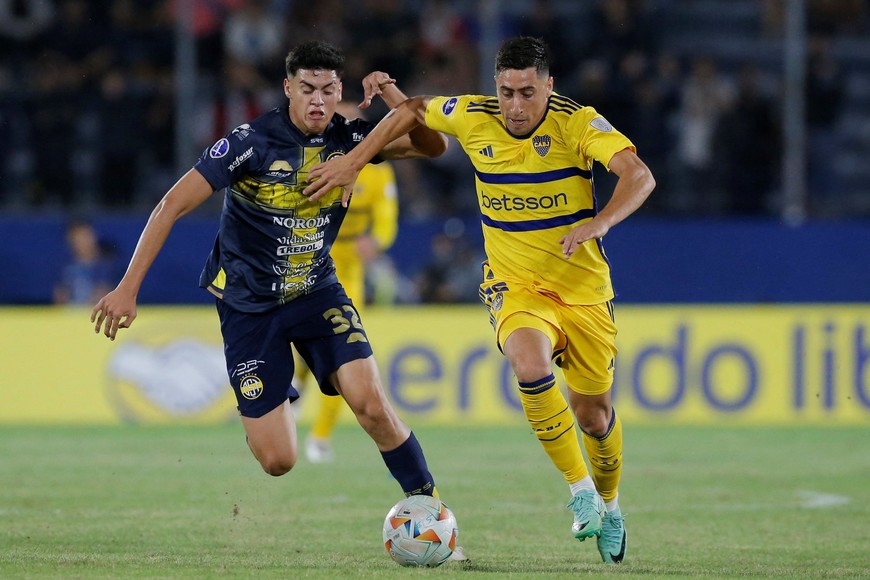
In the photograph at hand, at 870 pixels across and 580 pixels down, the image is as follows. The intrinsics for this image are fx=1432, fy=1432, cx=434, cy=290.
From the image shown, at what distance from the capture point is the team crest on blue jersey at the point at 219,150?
6324 mm

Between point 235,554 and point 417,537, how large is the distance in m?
0.88

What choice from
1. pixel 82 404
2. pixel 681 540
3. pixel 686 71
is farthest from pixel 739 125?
pixel 681 540

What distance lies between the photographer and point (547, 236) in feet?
21.9

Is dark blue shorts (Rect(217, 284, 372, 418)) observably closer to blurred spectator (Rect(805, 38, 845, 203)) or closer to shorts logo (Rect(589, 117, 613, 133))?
shorts logo (Rect(589, 117, 613, 133))

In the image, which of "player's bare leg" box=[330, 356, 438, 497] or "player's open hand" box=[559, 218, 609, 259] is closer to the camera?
"player's open hand" box=[559, 218, 609, 259]

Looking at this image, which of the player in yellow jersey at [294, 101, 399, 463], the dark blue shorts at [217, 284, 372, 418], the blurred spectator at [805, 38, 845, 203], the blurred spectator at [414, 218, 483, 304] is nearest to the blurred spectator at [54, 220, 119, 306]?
the blurred spectator at [414, 218, 483, 304]

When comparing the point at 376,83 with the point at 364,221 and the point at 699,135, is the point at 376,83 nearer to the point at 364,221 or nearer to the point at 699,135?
the point at 364,221

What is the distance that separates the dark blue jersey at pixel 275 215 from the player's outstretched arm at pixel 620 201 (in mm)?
1143

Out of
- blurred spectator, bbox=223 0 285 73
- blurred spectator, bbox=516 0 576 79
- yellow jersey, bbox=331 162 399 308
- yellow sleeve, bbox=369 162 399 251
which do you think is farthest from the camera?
blurred spectator, bbox=516 0 576 79

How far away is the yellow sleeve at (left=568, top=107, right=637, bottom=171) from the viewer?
20.7 ft

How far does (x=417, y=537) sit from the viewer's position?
6.05 metres

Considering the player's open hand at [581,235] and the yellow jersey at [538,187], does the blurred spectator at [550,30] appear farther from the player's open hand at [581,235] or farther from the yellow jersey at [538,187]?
the player's open hand at [581,235]

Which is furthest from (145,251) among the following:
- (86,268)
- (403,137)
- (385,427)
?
(86,268)

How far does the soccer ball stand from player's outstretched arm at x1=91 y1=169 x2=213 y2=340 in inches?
55.8
